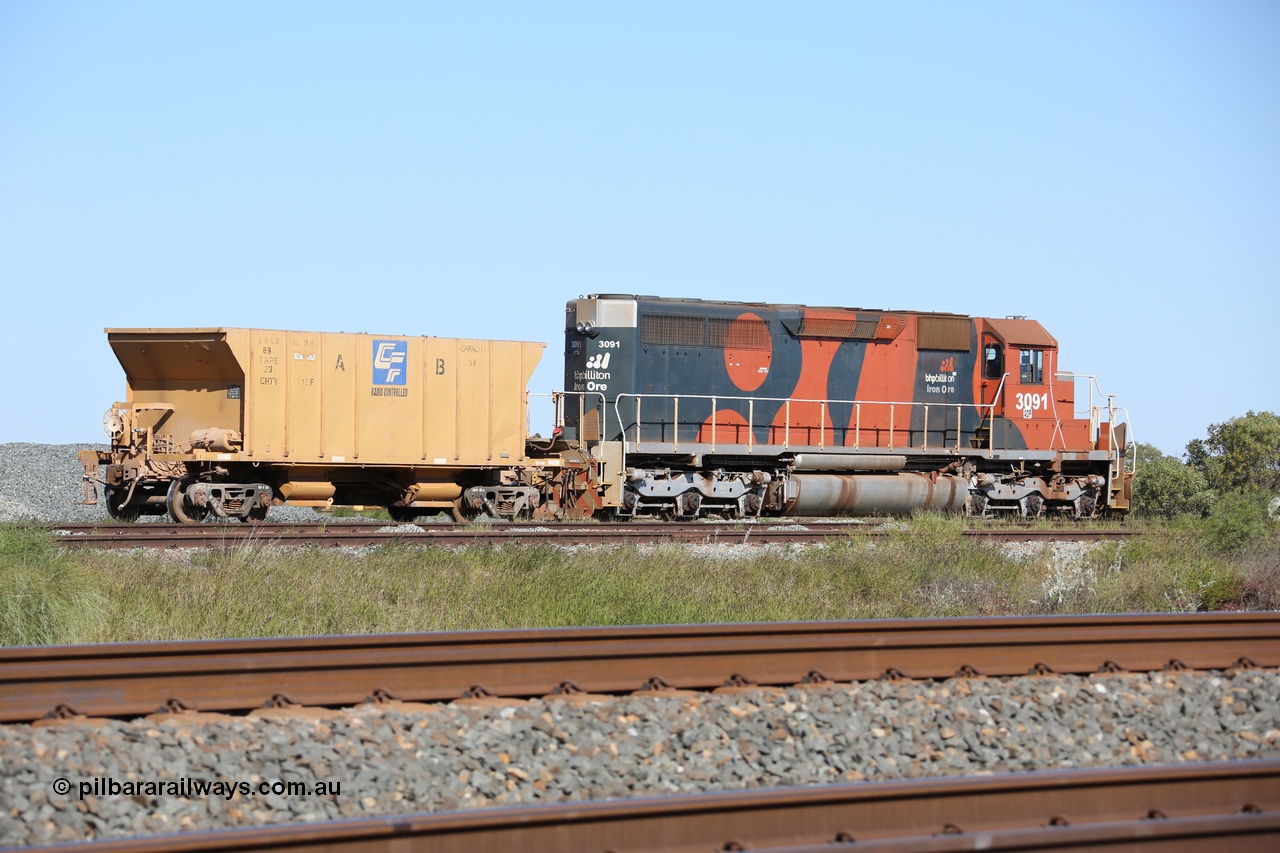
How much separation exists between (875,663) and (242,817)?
3422 millimetres

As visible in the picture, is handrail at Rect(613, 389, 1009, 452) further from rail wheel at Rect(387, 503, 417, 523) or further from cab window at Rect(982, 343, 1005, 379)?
rail wheel at Rect(387, 503, 417, 523)

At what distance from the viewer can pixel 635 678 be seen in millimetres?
5727

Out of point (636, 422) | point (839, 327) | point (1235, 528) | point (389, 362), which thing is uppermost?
point (839, 327)

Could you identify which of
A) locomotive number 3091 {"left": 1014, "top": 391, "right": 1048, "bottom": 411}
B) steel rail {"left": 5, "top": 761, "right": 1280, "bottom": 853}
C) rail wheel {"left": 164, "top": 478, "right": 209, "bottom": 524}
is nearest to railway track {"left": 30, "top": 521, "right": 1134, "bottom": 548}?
rail wheel {"left": 164, "top": 478, "right": 209, "bottom": 524}

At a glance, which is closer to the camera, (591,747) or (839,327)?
(591,747)

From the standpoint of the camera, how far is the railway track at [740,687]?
11.9ft

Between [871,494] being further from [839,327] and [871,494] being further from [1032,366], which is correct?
[1032,366]

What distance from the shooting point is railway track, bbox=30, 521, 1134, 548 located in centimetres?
1150

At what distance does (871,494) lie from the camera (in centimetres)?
1791

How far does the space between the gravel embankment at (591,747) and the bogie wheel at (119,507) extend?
11023 mm

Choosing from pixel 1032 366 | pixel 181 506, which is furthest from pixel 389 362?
pixel 1032 366

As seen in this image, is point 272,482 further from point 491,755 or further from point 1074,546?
point 491,755

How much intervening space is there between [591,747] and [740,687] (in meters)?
1.15

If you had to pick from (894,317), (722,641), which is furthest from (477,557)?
(894,317)
